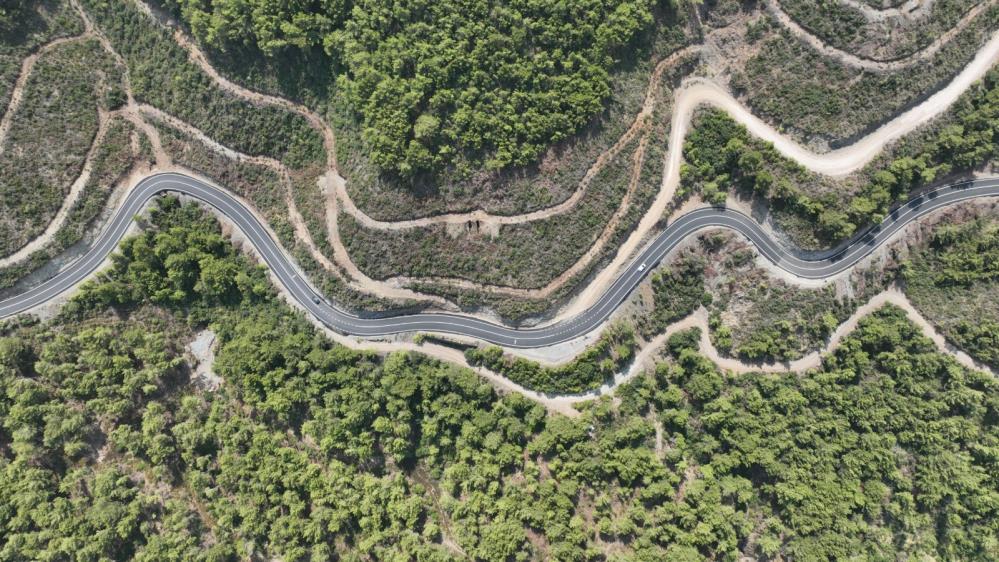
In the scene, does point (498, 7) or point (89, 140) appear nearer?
point (498, 7)

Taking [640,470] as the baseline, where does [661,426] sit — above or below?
above

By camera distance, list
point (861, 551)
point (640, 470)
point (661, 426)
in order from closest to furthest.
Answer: point (861, 551) → point (640, 470) → point (661, 426)

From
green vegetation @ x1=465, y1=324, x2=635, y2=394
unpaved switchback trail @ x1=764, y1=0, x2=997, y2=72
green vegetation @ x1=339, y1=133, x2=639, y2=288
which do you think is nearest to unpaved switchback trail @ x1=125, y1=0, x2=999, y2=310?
green vegetation @ x1=339, y1=133, x2=639, y2=288

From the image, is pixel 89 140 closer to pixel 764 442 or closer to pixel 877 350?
pixel 764 442

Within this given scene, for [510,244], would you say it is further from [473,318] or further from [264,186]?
[264,186]

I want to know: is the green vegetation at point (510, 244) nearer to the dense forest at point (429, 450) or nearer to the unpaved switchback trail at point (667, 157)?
the unpaved switchback trail at point (667, 157)

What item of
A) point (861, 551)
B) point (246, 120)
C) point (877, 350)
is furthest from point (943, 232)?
point (246, 120)

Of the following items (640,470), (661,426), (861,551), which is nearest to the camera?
(861,551)

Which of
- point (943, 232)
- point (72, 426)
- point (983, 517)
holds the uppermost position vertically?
point (943, 232)
